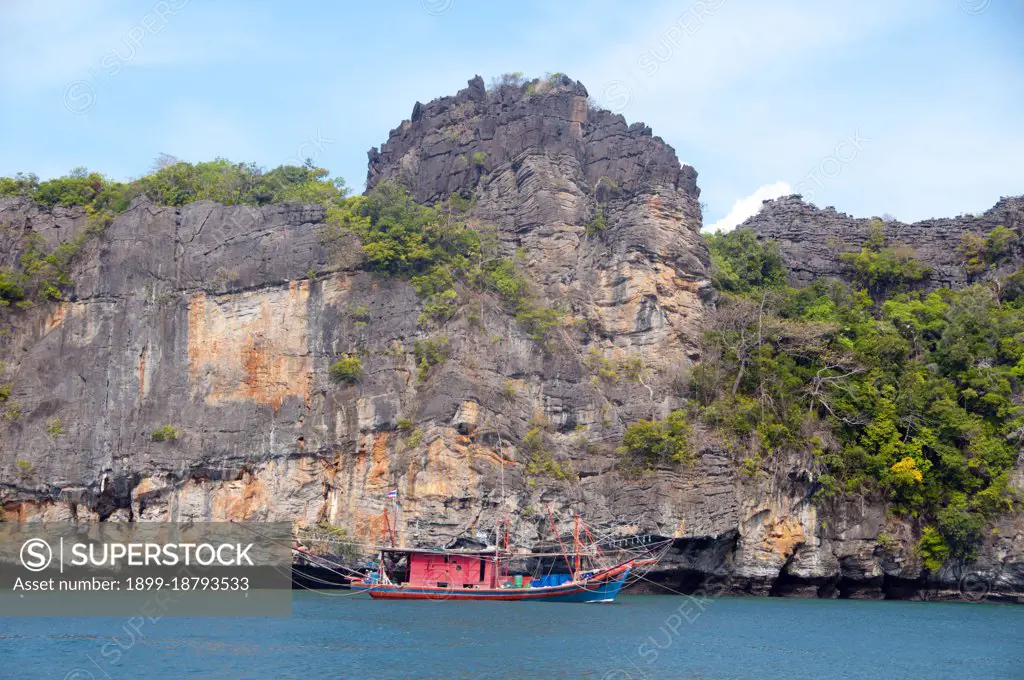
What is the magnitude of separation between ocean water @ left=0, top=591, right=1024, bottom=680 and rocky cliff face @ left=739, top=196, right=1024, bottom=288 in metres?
20.5

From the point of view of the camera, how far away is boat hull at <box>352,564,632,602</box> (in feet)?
127

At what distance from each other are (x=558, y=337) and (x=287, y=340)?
1055cm

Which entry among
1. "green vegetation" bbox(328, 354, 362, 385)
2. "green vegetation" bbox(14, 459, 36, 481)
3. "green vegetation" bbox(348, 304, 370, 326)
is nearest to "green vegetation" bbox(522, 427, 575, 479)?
"green vegetation" bbox(328, 354, 362, 385)

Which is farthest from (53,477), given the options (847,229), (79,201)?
(847,229)

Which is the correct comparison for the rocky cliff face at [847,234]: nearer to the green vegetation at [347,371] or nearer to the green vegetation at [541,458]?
the green vegetation at [541,458]

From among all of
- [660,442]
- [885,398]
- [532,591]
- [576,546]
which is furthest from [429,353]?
[885,398]

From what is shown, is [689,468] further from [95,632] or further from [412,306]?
[95,632]

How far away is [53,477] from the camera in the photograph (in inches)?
1695

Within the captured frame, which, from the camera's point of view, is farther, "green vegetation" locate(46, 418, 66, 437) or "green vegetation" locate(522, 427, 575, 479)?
"green vegetation" locate(46, 418, 66, 437)

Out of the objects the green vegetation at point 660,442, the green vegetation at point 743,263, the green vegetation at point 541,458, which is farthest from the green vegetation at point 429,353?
the green vegetation at point 743,263

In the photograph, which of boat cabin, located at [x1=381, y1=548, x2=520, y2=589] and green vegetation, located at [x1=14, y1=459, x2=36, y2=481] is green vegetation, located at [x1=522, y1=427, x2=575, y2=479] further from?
green vegetation, located at [x1=14, y1=459, x2=36, y2=481]

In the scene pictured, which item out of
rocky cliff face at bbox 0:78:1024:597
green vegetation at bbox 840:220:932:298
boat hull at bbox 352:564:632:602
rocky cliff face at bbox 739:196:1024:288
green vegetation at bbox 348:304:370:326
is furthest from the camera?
rocky cliff face at bbox 739:196:1024:288

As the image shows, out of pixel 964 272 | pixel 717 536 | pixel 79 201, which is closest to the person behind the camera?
pixel 717 536

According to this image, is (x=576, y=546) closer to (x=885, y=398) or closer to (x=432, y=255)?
(x=885, y=398)
